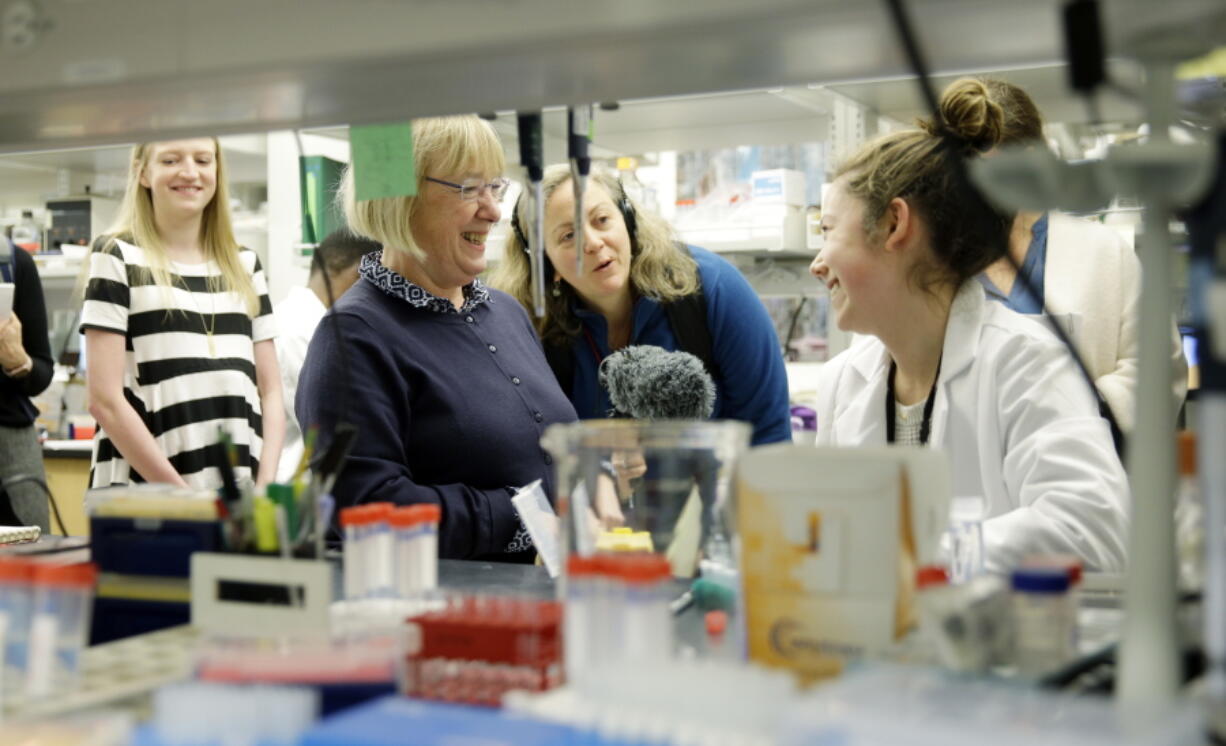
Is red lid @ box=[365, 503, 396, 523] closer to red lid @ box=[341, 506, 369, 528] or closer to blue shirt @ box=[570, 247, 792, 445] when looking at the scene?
red lid @ box=[341, 506, 369, 528]

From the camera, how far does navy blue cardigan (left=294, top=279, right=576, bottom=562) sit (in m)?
1.75

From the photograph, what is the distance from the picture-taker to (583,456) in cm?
108

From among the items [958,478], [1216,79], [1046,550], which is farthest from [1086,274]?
[1216,79]

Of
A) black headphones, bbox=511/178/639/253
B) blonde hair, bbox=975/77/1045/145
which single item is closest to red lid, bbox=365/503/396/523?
blonde hair, bbox=975/77/1045/145

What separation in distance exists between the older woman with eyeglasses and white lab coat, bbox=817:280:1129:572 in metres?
0.56

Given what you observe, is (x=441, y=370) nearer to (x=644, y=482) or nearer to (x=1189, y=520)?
(x=644, y=482)

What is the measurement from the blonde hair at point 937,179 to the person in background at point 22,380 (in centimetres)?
235

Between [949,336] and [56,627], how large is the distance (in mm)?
1315

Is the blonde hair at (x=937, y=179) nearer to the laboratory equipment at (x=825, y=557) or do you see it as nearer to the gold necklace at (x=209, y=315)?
the laboratory equipment at (x=825, y=557)

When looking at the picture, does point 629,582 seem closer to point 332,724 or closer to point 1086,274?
point 332,724

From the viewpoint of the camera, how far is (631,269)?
2.60m

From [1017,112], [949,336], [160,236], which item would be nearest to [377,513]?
[949,336]

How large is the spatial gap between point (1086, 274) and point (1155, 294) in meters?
1.61

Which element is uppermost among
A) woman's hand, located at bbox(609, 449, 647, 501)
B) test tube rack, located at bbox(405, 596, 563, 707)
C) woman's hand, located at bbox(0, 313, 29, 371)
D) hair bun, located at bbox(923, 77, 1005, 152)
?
hair bun, located at bbox(923, 77, 1005, 152)
